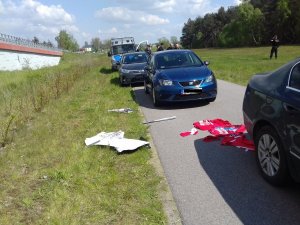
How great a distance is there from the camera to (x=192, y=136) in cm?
743

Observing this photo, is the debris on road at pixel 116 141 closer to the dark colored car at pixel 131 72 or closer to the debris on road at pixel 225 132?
the debris on road at pixel 225 132

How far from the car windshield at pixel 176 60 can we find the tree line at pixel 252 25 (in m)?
65.8

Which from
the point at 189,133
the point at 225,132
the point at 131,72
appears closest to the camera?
the point at 225,132

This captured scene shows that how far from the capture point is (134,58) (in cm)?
1973

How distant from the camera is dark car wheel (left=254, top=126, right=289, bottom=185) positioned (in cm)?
448

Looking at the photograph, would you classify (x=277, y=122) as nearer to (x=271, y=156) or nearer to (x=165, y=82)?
(x=271, y=156)

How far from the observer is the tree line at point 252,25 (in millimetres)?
75194

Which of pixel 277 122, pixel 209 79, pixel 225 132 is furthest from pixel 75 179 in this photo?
pixel 209 79

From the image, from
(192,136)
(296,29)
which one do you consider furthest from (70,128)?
(296,29)

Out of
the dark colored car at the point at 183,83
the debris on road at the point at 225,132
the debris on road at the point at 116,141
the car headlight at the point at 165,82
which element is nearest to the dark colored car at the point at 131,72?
the dark colored car at the point at 183,83

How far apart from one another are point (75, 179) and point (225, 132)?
3113mm

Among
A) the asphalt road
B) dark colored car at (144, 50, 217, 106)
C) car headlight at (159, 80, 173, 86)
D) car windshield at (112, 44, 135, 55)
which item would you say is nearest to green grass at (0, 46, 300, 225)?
the asphalt road

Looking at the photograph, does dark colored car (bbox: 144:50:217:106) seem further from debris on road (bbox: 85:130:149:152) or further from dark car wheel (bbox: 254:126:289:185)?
dark car wheel (bbox: 254:126:289:185)

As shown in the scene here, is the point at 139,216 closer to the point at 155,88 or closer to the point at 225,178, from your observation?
the point at 225,178
